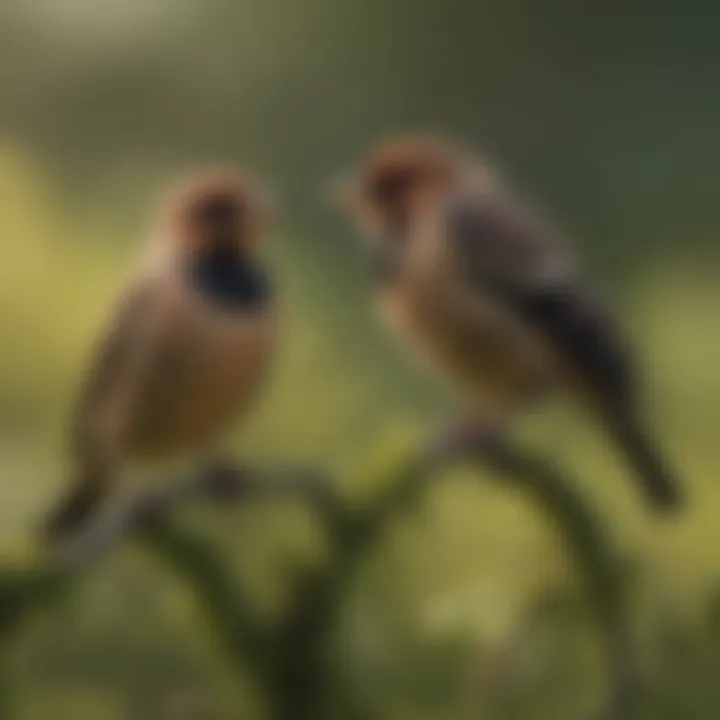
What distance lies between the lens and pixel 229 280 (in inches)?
48.7

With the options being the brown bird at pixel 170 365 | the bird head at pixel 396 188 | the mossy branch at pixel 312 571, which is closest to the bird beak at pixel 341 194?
the bird head at pixel 396 188

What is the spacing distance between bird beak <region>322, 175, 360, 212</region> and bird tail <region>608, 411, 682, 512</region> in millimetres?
332

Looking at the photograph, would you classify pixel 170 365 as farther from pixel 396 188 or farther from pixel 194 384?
pixel 396 188

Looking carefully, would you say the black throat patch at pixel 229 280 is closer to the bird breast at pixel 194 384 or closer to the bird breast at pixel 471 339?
the bird breast at pixel 194 384

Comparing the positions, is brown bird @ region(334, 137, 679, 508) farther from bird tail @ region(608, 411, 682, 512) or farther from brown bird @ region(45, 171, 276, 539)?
brown bird @ region(45, 171, 276, 539)

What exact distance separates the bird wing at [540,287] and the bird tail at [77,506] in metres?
0.40

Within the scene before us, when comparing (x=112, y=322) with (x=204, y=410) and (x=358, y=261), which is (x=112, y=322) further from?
(x=358, y=261)

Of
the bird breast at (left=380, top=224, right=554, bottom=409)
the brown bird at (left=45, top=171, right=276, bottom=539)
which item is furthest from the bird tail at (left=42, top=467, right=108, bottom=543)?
the bird breast at (left=380, top=224, right=554, bottom=409)

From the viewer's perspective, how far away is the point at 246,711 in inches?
46.4

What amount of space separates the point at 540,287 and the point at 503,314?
5cm

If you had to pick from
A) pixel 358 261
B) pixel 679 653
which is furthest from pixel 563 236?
pixel 679 653

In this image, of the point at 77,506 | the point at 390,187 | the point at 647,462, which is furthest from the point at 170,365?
the point at 647,462

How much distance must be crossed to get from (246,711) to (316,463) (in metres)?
0.24

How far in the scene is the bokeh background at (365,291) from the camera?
47.1 inches
